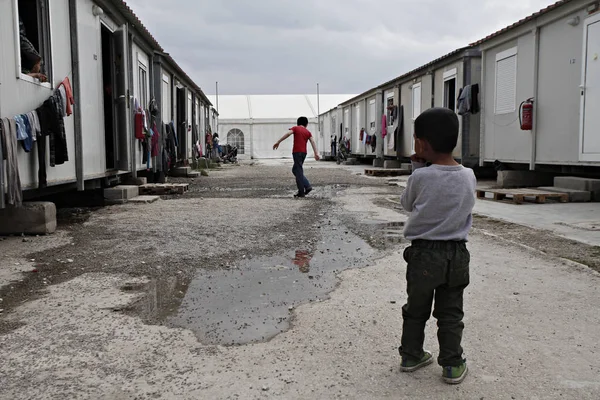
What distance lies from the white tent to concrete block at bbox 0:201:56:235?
105ft

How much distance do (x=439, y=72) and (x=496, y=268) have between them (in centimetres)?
1193

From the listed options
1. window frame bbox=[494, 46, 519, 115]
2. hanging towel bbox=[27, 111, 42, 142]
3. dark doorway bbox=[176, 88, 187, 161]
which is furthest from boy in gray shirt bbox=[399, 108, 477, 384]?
dark doorway bbox=[176, 88, 187, 161]

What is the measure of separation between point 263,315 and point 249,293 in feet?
1.68

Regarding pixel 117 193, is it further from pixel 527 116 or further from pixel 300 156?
pixel 527 116

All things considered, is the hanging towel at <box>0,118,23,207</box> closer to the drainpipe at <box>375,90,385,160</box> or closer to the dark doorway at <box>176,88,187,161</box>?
the dark doorway at <box>176,88,187,161</box>

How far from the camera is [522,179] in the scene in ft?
36.7

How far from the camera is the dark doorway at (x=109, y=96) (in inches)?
382

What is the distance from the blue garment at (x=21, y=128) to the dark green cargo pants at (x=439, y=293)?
14.6 feet

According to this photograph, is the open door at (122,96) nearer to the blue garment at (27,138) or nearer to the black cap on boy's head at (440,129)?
the blue garment at (27,138)

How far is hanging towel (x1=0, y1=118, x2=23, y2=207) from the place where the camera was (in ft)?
17.0

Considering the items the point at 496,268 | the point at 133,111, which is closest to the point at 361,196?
the point at 133,111

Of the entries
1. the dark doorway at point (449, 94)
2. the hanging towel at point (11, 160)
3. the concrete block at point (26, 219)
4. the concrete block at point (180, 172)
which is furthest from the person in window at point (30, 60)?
the dark doorway at point (449, 94)

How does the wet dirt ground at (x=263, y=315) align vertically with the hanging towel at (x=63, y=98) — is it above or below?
below

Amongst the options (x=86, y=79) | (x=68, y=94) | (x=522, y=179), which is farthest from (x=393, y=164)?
(x=68, y=94)
